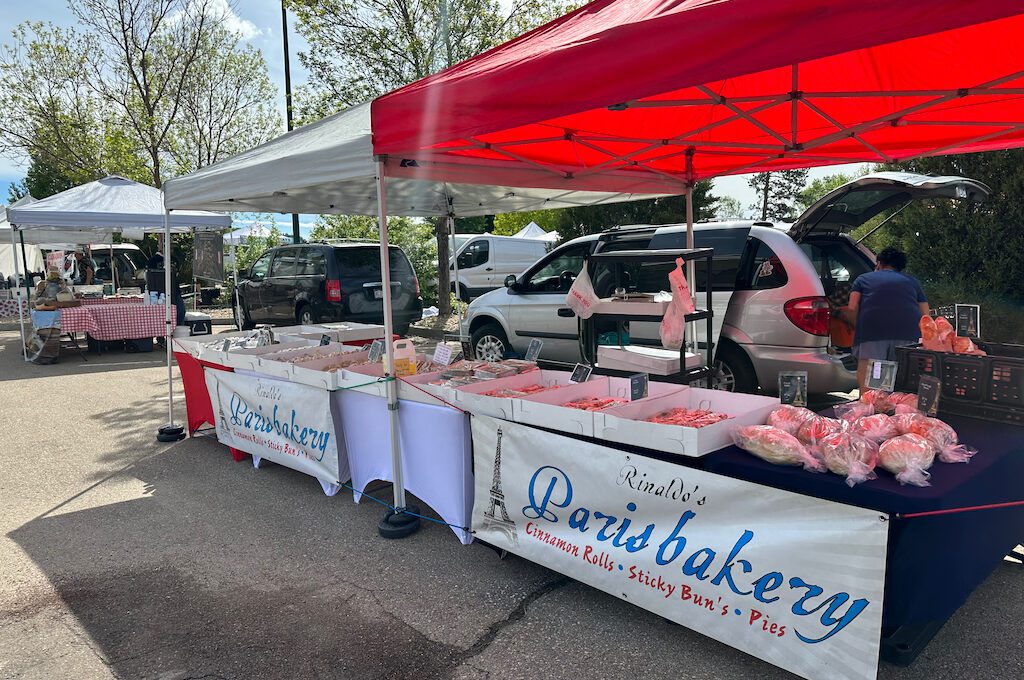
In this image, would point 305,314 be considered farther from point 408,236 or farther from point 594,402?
point 594,402

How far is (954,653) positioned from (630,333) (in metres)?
4.50

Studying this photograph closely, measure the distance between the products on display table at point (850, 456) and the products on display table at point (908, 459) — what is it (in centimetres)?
5

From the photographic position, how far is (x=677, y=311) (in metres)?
4.36

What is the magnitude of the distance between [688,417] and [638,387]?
289 millimetres

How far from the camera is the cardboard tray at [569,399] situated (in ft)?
10.6

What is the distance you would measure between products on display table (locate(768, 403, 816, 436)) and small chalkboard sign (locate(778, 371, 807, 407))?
0.17 metres

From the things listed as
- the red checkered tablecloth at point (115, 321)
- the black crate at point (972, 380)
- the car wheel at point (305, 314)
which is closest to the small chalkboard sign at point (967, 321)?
the black crate at point (972, 380)

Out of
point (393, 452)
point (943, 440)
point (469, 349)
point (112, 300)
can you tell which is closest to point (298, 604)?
point (393, 452)

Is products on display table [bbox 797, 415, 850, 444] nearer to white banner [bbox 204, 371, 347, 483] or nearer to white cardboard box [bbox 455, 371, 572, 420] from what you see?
white cardboard box [bbox 455, 371, 572, 420]

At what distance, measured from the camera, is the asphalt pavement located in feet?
9.02

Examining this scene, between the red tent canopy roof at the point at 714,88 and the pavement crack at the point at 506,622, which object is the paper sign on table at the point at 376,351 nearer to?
the red tent canopy roof at the point at 714,88

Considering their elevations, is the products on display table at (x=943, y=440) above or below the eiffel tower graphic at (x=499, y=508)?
above

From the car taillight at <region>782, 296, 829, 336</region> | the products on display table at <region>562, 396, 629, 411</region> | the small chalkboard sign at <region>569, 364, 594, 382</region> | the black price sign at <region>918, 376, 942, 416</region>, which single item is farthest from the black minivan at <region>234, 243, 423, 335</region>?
the black price sign at <region>918, 376, 942, 416</region>

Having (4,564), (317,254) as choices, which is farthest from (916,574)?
(317,254)
